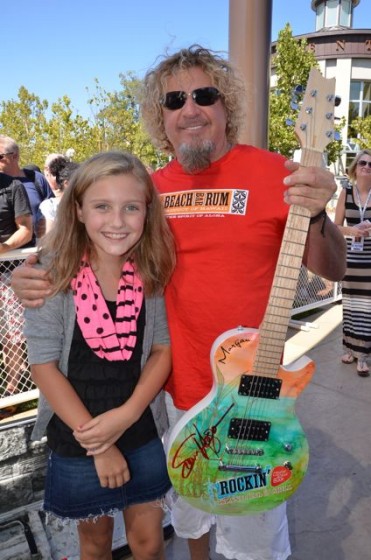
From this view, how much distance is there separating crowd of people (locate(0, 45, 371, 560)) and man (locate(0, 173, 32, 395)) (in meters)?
2.15

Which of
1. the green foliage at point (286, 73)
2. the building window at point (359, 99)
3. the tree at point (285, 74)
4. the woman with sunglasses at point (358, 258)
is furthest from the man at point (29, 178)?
the building window at point (359, 99)

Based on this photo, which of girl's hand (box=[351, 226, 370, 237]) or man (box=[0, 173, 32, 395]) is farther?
girl's hand (box=[351, 226, 370, 237])

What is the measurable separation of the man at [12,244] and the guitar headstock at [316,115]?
2.79 metres

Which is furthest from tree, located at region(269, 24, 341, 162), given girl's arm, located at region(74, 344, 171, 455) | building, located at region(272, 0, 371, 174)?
girl's arm, located at region(74, 344, 171, 455)

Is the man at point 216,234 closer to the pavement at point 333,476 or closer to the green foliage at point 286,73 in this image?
the pavement at point 333,476

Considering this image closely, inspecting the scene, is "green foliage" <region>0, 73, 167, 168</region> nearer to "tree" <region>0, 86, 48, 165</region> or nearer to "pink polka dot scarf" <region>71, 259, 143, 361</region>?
"tree" <region>0, 86, 48, 165</region>

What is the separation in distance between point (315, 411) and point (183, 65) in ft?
9.37

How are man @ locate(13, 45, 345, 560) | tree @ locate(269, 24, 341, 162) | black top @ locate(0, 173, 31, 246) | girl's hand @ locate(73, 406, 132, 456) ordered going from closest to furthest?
girl's hand @ locate(73, 406, 132, 456) < man @ locate(13, 45, 345, 560) < black top @ locate(0, 173, 31, 246) < tree @ locate(269, 24, 341, 162)

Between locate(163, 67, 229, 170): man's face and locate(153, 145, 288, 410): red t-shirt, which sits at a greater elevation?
locate(163, 67, 229, 170): man's face

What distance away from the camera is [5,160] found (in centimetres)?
420

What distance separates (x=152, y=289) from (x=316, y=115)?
0.85 metres

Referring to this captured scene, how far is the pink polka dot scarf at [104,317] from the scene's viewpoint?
5.13 feet

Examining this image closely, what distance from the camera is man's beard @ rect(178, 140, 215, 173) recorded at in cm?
176

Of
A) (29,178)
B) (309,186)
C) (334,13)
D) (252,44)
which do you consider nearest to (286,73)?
(29,178)
